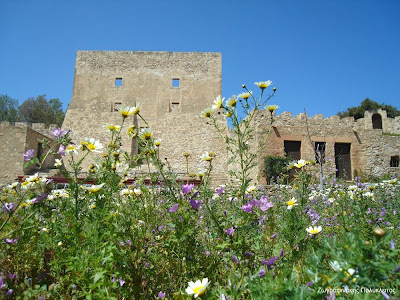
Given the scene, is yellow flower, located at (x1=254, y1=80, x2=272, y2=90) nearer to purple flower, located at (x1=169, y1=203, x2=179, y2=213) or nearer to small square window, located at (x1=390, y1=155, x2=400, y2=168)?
purple flower, located at (x1=169, y1=203, x2=179, y2=213)

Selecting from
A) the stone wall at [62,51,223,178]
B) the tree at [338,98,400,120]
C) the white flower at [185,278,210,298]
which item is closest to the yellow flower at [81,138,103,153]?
the white flower at [185,278,210,298]

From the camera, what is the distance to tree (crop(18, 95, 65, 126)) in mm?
34031

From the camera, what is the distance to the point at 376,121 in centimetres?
2952

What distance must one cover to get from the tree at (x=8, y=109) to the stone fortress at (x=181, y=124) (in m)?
14.9

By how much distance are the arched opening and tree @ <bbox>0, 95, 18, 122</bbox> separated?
38.8 meters

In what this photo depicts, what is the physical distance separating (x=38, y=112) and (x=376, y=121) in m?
36.8

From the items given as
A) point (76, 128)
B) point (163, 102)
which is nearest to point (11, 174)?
point (76, 128)

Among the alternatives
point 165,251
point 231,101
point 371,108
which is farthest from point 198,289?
point 371,108

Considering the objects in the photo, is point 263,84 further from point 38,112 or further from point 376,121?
point 38,112

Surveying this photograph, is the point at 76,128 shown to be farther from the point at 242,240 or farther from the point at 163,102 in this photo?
the point at 242,240

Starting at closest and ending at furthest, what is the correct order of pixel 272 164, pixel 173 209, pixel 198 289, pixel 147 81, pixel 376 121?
pixel 198 289
pixel 173 209
pixel 272 164
pixel 147 81
pixel 376 121

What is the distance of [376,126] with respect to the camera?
94.8 ft

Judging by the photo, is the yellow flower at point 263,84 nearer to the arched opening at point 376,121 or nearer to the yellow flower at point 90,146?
the yellow flower at point 90,146

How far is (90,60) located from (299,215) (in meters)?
24.8
